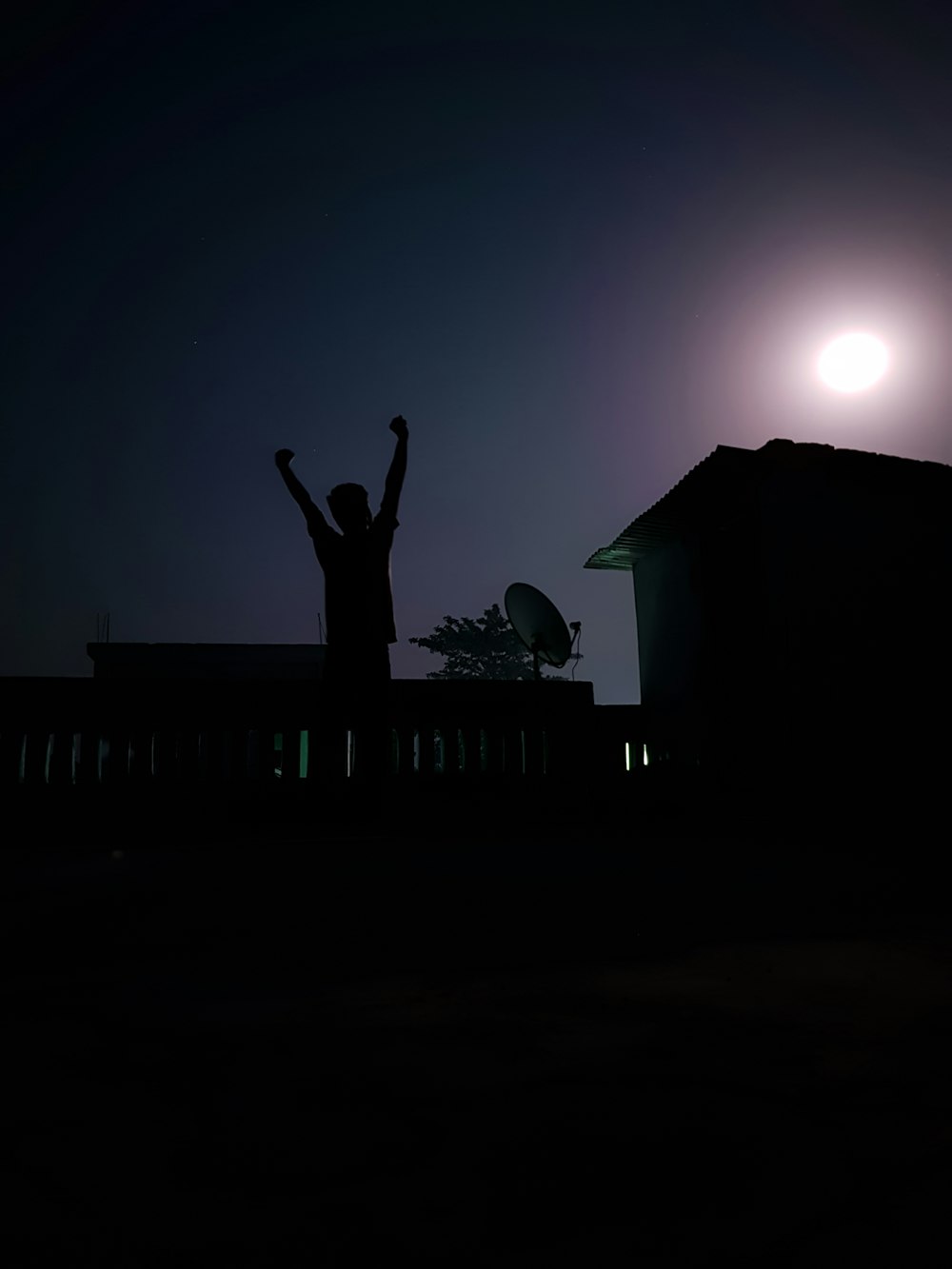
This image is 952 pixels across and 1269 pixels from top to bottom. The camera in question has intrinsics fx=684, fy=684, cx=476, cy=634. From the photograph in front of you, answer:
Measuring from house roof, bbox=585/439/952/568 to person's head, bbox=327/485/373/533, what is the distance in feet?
17.2

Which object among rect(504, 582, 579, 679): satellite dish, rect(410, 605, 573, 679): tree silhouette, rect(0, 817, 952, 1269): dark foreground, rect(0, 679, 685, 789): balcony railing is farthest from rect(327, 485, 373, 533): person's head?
rect(410, 605, 573, 679): tree silhouette

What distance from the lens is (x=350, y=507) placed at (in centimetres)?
397

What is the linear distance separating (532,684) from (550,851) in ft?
7.05

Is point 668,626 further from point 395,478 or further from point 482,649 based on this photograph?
point 482,649

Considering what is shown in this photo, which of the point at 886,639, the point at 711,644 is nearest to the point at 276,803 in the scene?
the point at 711,644

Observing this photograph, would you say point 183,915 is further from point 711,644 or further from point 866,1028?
point 711,644

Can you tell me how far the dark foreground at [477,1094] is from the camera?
583 millimetres

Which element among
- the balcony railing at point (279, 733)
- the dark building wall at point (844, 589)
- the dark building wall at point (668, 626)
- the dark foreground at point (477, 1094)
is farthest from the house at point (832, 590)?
the dark foreground at point (477, 1094)

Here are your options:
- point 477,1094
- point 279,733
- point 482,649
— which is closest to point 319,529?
point 279,733

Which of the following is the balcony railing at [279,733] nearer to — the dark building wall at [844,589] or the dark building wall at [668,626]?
the dark building wall at [844,589]

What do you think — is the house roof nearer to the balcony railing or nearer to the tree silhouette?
the balcony railing

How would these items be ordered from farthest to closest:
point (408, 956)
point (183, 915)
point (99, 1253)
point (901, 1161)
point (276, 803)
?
point (276, 803), point (183, 915), point (408, 956), point (901, 1161), point (99, 1253)

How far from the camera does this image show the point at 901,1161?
2.23 feet

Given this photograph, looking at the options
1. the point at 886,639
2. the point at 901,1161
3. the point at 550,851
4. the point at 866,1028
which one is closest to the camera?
the point at 901,1161
